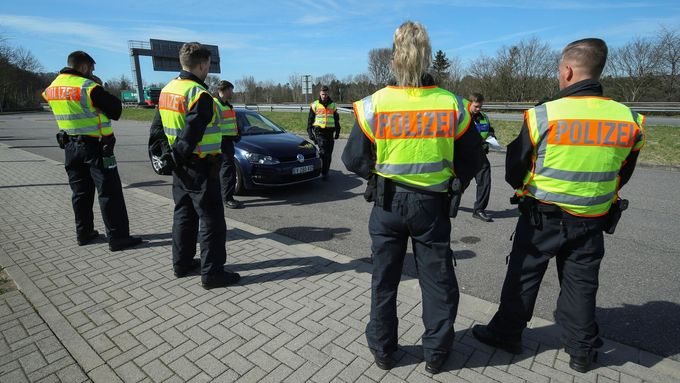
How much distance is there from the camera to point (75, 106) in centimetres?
418

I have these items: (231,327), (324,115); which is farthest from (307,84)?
(231,327)

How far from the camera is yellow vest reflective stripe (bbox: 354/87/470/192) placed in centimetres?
218

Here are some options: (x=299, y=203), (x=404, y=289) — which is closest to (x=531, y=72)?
(x=299, y=203)

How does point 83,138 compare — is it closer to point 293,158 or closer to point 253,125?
point 293,158

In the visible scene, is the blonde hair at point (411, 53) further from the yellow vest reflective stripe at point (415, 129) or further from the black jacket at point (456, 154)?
the black jacket at point (456, 154)

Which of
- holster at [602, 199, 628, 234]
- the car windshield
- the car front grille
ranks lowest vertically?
the car front grille

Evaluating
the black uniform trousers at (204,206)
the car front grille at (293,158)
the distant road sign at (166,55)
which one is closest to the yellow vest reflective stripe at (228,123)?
the car front grille at (293,158)

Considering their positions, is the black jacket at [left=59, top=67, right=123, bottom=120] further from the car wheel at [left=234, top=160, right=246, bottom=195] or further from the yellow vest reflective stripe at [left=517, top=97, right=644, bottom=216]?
the yellow vest reflective stripe at [left=517, top=97, right=644, bottom=216]

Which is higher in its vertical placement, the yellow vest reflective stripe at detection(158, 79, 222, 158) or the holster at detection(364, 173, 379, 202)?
the yellow vest reflective stripe at detection(158, 79, 222, 158)

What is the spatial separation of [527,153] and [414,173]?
73cm

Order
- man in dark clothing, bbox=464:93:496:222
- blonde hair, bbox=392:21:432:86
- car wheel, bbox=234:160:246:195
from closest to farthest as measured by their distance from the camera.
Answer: blonde hair, bbox=392:21:432:86 < man in dark clothing, bbox=464:93:496:222 < car wheel, bbox=234:160:246:195

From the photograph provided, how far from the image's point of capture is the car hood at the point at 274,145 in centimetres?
700

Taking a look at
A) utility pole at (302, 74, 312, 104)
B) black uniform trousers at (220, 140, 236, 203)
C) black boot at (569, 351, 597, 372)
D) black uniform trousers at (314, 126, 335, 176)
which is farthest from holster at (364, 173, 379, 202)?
utility pole at (302, 74, 312, 104)

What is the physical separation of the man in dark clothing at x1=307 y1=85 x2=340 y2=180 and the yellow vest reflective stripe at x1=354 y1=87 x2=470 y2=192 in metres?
5.92
